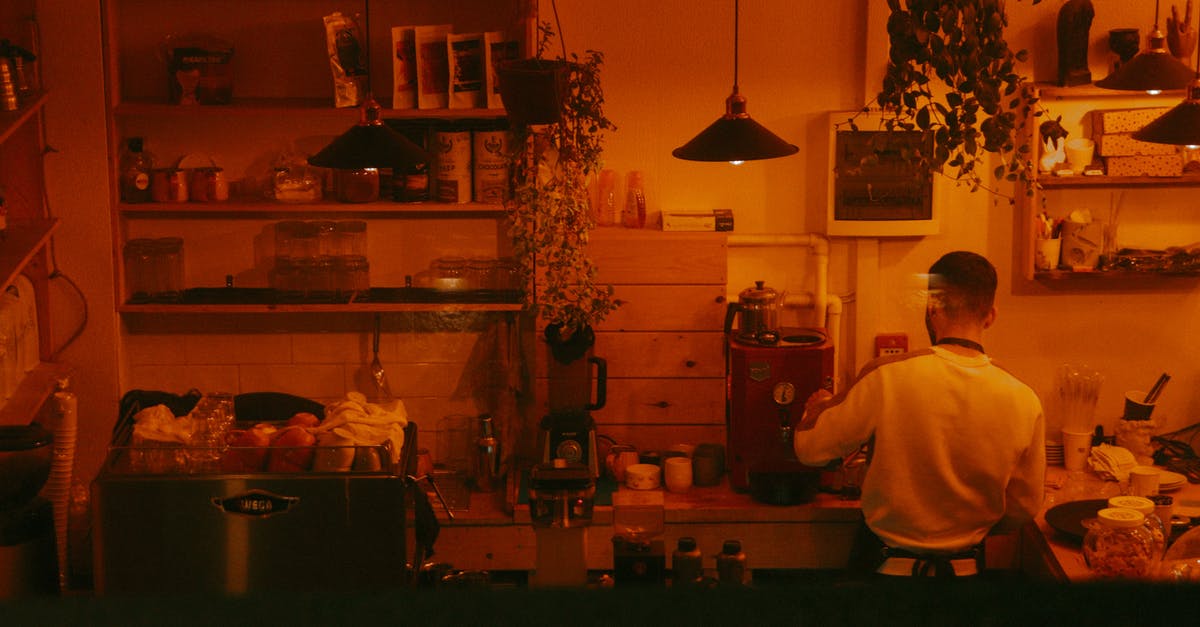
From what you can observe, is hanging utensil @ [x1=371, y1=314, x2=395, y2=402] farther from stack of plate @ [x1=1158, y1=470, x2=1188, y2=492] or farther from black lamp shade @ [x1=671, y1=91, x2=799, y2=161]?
stack of plate @ [x1=1158, y1=470, x2=1188, y2=492]

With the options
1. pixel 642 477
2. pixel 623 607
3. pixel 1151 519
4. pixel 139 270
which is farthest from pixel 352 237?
pixel 623 607

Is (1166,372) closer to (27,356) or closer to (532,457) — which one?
(532,457)

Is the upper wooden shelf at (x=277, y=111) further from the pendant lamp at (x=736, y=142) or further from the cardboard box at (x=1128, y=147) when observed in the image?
the cardboard box at (x=1128, y=147)

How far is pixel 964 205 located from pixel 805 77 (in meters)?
0.80

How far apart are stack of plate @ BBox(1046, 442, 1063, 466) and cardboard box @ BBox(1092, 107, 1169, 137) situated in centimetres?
122

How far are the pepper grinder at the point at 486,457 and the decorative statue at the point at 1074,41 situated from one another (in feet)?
8.18

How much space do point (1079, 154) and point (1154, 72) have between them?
942mm

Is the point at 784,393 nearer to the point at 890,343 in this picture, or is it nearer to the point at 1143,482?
the point at 890,343

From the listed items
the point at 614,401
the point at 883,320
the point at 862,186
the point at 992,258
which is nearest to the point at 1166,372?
the point at 992,258

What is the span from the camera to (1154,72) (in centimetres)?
383

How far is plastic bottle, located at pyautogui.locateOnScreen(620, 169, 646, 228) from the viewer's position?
4836mm

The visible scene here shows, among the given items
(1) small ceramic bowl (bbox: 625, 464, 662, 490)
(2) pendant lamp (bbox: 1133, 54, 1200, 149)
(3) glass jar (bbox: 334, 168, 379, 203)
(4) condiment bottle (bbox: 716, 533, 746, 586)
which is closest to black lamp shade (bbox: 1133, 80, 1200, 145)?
(2) pendant lamp (bbox: 1133, 54, 1200, 149)

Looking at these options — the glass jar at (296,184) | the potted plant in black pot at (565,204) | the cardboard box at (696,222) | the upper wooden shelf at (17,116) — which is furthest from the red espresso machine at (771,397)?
the upper wooden shelf at (17,116)

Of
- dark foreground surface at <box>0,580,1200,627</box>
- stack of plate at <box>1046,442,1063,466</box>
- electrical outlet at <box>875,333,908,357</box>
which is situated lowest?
stack of plate at <box>1046,442,1063,466</box>
